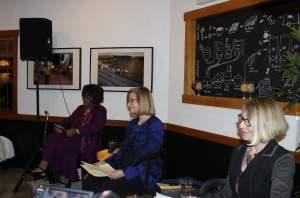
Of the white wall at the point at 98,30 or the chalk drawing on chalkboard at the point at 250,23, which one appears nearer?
the chalk drawing on chalkboard at the point at 250,23

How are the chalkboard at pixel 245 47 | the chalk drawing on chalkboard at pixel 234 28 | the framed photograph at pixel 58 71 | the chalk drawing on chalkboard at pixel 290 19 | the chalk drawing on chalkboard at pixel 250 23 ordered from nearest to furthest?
the chalk drawing on chalkboard at pixel 290 19 < the chalkboard at pixel 245 47 < the chalk drawing on chalkboard at pixel 250 23 < the chalk drawing on chalkboard at pixel 234 28 < the framed photograph at pixel 58 71

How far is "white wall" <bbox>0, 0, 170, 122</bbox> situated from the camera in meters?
4.55

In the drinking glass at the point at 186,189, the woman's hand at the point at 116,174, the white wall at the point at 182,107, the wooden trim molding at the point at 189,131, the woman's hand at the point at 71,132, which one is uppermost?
the white wall at the point at 182,107

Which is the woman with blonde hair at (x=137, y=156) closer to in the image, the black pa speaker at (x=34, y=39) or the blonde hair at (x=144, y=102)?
the blonde hair at (x=144, y=102)

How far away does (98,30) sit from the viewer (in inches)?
193

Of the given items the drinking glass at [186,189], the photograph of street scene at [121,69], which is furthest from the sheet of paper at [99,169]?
the photograph of street scene at [121,69]

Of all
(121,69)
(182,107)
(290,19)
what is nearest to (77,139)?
(121,69)

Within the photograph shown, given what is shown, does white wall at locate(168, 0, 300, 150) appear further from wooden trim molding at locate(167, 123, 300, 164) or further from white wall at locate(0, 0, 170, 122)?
Result: white wall at locate(0, 0, 170, 122)

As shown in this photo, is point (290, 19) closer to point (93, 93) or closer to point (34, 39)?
point (93, 93)

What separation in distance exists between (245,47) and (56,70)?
9.60 ft

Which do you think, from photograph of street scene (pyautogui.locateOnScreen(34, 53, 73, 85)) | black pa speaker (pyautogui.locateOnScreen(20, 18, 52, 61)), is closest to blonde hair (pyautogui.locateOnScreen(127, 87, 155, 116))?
black pa speaker (pyautogui.locateOnScreen(20, 18, 52, 61))

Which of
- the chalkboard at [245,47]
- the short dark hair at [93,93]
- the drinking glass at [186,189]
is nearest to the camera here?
the drinking glass at [186,189]

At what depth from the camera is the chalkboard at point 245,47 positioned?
285 centimetres

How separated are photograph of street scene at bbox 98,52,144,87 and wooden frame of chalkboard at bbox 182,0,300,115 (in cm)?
84
